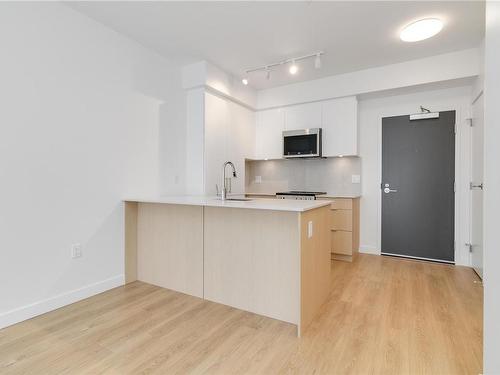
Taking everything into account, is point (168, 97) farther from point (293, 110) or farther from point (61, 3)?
point (293, 110)

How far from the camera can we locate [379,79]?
143 inches

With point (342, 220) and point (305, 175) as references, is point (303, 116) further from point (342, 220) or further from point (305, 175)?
point (342, 220)

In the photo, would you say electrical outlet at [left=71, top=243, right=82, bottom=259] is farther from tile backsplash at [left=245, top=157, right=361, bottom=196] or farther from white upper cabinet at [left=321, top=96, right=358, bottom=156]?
white upper cabinet at [left=321, top=96, right=358, bottom=156]

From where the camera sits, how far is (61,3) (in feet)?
7.66

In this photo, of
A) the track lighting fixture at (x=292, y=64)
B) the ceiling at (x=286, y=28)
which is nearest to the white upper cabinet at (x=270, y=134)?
the track lighting fixture at (x=292, y=64)

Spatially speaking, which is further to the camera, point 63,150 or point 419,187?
point 419,187

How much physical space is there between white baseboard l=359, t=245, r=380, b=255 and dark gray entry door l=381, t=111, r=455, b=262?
0.10m

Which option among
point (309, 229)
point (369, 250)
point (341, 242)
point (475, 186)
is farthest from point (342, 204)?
point (309, 229)

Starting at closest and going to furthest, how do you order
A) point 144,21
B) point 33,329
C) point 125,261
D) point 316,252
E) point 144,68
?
point 33,329 < point 316,252 < point 144,21 < point 125,261 < point 144,68

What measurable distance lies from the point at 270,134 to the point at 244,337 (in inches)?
133

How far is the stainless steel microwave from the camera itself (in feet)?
13.4

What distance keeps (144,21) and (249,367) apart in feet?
10.0

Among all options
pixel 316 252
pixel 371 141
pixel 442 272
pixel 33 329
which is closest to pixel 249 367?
pixel 316 252

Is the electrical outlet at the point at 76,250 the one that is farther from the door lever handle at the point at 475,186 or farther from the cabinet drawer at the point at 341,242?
the door lever handle at the point at 475,186
